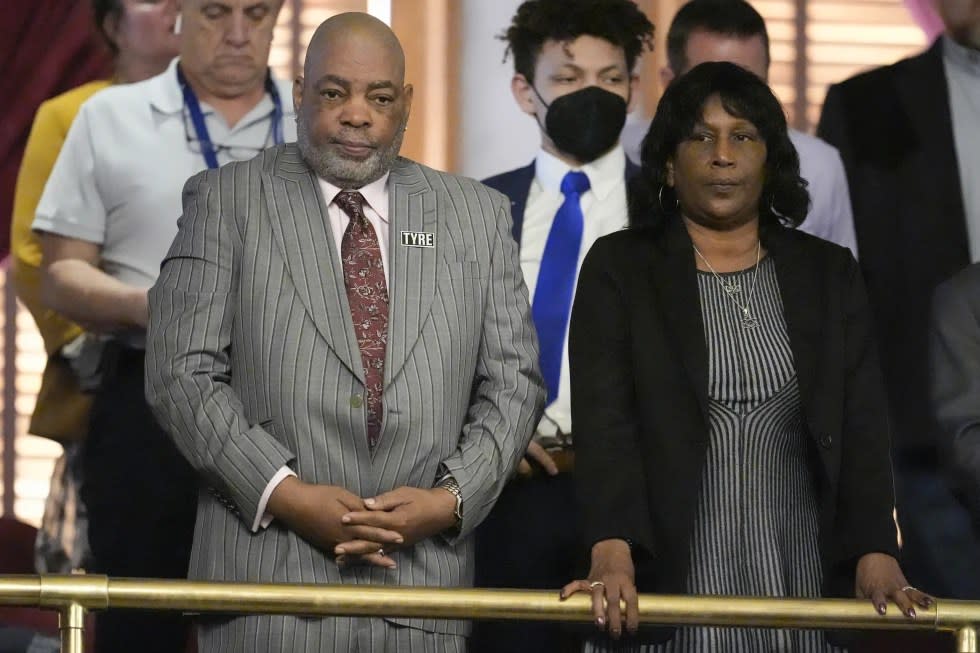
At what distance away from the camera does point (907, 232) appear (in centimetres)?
467

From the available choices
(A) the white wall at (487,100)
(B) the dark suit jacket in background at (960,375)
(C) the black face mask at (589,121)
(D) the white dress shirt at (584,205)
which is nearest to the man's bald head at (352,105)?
Result: (D) the white dress shirt at (584,205)

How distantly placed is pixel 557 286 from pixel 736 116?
0.99 m

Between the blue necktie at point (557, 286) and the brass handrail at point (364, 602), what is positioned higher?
the blue necktie at point (557, 286)

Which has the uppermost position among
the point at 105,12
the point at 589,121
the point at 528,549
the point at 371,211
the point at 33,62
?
the point at 105,12

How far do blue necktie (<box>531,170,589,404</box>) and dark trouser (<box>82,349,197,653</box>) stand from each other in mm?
806

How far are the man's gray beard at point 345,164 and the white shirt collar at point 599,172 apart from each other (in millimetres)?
1036

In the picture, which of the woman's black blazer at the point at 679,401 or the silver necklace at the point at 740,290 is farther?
the silver necklace at the point at 740,290

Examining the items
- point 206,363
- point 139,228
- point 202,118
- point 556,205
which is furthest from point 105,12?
point 206,363

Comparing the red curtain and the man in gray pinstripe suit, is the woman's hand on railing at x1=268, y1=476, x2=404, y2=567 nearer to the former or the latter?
the man in gray pinstripe suit

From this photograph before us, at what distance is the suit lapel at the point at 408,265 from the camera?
3.18m

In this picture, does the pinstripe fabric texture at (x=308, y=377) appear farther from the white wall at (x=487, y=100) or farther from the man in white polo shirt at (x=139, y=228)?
the white wall at (x=487, y=100)

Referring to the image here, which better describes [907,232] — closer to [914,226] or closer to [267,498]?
[914,226]

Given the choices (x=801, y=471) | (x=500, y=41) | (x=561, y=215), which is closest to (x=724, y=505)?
(x=801, y=471)

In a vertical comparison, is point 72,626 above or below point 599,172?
below
